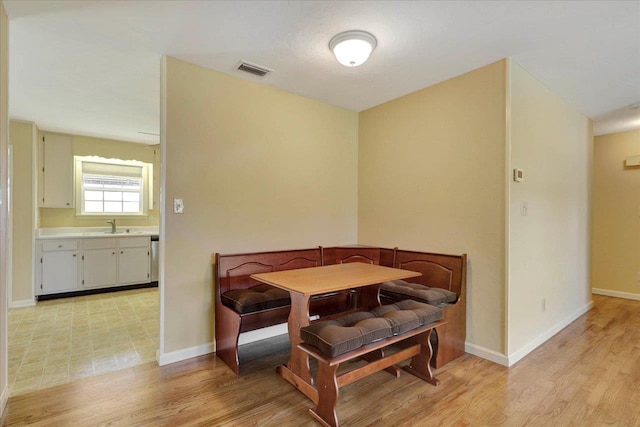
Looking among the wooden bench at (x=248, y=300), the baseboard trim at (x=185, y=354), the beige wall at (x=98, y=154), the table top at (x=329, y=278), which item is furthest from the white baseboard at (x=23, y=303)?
the table top at (x=329, y=278)

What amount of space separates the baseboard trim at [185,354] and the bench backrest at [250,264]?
18.9 inches

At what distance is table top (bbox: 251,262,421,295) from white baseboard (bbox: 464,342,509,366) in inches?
36.6

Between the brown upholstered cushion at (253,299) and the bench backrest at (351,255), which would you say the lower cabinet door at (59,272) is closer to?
the brown upholstered cushion at (253,299)

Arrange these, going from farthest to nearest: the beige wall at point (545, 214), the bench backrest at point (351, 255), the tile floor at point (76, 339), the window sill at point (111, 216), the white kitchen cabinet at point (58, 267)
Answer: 1. the window sill at point (111, 216)
2. the white kitchen cabinet at point (58, 267)
3. the bench backrest at point (351, 255)
4. the beige wall at point (545, 214)
5. the tile floor at point (76, 339)

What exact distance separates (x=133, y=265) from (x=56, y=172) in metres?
1.77

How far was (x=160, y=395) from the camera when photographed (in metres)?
2.10

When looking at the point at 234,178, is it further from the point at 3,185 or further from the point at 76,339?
the point at 76,339

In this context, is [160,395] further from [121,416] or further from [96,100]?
[96,100]

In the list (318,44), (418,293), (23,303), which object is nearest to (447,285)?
(418,293)

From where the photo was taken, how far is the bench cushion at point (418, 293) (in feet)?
8.27

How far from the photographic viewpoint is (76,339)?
302cm

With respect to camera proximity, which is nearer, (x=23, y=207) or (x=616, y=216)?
(x=23, y=207)

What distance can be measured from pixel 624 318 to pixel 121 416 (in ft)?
16.6

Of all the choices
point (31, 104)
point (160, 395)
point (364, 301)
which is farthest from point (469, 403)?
point (31, 104)
